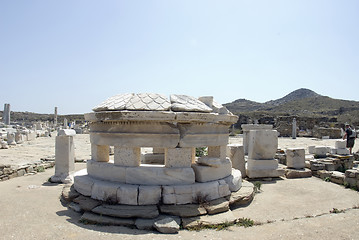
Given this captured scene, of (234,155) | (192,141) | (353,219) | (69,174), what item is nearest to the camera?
(353,219)

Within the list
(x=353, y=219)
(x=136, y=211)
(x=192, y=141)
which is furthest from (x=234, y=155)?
(x=136, y=211)

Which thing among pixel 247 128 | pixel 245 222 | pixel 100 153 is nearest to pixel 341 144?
pixel 247 128

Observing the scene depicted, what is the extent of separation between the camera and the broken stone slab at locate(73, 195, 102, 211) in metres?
4.74

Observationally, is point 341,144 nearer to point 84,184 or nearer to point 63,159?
point 84,184

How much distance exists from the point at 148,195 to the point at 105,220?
871mm

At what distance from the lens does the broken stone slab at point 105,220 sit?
4.22 metres

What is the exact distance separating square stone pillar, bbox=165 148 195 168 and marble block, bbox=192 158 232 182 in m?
0.26

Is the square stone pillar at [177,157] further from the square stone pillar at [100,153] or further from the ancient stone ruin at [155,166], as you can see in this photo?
the square stone pillar at [100,153]

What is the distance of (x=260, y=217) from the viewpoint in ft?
15.6

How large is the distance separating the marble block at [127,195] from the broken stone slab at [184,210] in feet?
1.76

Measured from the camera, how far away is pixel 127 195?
482 centimetres

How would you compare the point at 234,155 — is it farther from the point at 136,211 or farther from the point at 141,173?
the point at 136,211

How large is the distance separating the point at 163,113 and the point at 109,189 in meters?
1.79

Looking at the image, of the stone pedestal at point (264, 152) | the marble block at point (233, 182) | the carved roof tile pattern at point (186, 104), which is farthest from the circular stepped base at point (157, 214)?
the stone pedestal at point (264, 152)
